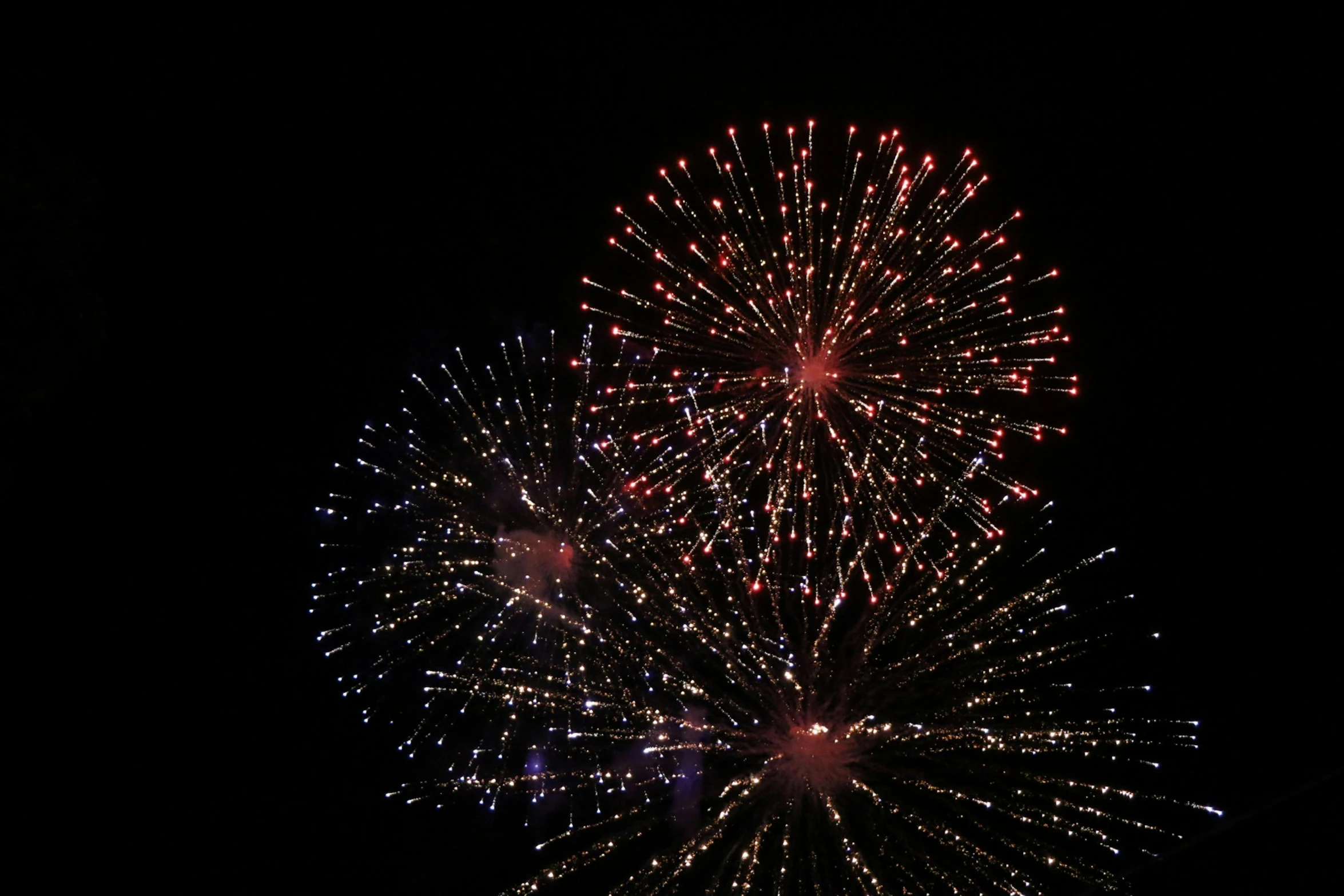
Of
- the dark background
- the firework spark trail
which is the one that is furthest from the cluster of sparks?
the dark background

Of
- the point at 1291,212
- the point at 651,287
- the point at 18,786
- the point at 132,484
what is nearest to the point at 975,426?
the point at 651,287

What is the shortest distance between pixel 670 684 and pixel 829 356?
82.8 inches

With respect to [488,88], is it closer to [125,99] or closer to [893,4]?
[125,99]

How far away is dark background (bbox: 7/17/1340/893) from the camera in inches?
204

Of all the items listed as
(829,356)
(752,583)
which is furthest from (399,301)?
(752,583)

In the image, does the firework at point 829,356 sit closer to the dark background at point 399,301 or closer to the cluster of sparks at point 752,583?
the cluster of sparks at point 752,583

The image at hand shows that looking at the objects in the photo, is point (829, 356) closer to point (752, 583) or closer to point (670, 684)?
point (752, 583)

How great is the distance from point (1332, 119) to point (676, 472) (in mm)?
4675

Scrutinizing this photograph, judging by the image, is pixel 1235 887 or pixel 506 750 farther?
pixel 506 750

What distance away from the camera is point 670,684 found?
4.94 meters

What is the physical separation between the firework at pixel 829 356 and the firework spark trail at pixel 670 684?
0.19 meters

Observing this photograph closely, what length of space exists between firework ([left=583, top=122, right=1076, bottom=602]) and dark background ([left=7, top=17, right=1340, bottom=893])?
12.6 inches

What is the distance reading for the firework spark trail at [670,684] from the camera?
485cm

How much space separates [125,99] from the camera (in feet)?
16.7
